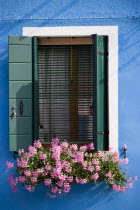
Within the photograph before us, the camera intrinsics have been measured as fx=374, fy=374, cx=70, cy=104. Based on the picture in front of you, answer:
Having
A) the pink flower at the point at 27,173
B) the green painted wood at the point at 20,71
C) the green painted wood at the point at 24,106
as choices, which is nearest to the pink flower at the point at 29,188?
the pink flower at the point at 27,173

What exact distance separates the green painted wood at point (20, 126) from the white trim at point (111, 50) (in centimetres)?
103

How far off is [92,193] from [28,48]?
2.01 meters

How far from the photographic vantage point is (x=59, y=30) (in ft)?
15.6

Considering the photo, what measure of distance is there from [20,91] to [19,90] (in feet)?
0.06

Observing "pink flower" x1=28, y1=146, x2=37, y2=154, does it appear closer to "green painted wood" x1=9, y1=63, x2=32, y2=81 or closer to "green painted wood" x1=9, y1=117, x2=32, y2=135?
"green painted wood" x1=9, y1=117, x2=32, y2=135

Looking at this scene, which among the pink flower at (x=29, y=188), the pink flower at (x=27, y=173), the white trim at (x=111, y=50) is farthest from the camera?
the white trim at (x=111, y=50)

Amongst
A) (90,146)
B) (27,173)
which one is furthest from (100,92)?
(27,173)

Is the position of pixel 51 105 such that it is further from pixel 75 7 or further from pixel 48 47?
pixel 75 7

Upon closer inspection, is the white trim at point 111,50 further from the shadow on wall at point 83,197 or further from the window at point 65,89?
the shadow on wall at point 83,197

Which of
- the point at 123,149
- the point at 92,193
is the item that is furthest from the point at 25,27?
the point at 92,193

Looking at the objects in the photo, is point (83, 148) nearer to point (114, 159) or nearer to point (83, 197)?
point (114, 159)

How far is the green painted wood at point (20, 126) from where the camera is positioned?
4.63m

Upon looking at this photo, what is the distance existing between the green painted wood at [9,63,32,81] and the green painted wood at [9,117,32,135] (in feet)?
1.64

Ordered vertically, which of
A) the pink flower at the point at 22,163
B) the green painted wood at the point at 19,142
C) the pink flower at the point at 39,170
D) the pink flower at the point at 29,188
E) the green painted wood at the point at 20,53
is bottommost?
the pink flower at the point at 29,188
